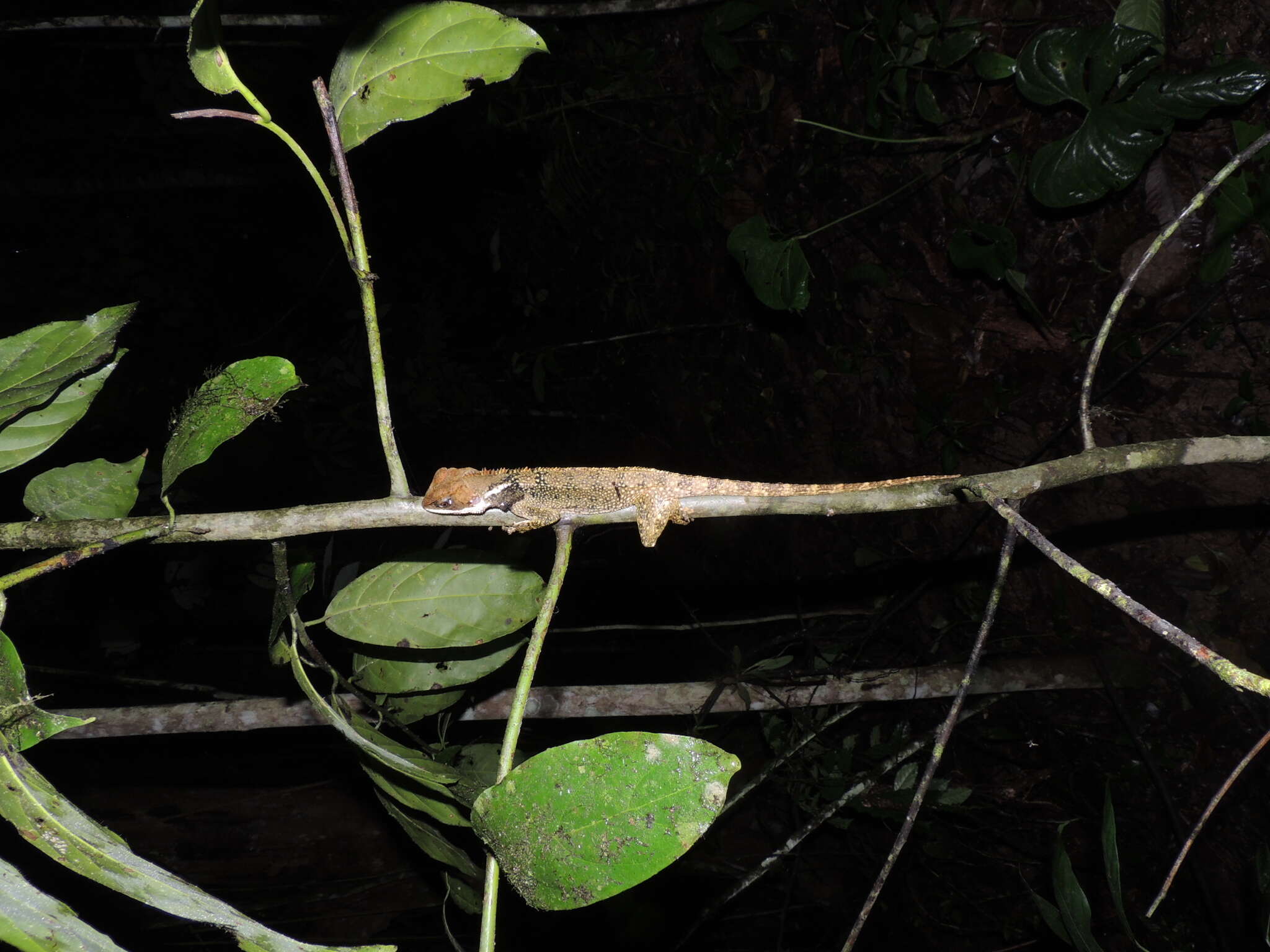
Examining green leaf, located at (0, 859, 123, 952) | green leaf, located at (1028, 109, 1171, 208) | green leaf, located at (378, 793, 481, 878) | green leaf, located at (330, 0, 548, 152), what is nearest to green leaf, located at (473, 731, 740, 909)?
green leaf, located at (0, 859, 123, 952)

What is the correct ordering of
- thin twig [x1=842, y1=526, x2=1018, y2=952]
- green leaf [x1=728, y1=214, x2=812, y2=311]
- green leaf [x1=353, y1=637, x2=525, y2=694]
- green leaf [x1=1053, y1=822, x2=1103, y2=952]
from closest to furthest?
1. thin twig [x1=842, y1=526, x2=1018, y2=952]
2. green leaf [x1=1053, y1=822, x2=1103, y2=952]
3. green leaf [x1=353, y1=637, x2=525, y2=694]
4. green leaf [x1=728, y1=214, x2=812, y2=311]

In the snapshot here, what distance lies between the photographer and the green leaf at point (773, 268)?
420 centimetres

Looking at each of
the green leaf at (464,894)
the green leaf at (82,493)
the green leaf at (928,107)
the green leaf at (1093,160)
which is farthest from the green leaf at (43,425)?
the green leaf at (928,107)

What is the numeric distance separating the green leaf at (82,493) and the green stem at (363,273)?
495 millimetres

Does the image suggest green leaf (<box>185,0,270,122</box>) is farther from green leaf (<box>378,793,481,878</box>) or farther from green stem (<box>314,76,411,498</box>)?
green leaf (<box>378,793,481,878</box>)

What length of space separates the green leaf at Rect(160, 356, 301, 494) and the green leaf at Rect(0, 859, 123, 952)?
787mm

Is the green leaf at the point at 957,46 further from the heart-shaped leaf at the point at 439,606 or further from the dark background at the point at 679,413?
the heart-shaped leaf at the point at 439,606

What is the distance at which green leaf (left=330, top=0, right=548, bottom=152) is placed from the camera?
1.38m

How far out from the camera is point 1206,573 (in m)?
3.49

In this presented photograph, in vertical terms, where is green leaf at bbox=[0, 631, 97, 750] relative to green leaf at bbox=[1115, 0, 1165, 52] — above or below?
below

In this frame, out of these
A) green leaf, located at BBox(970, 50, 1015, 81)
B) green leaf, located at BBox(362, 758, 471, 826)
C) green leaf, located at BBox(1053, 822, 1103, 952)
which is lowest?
green leaf, located at BBox(1053, 822, 1103, 952)

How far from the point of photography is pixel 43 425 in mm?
1536

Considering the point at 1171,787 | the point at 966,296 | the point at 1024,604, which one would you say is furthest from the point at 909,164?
the point at 1171,787

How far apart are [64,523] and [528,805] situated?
3.64ft
